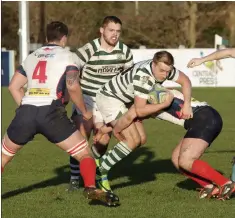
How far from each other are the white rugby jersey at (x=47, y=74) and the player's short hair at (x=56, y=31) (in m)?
0.11

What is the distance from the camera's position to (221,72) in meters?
38.2

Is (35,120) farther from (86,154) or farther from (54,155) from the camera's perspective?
(54,155)

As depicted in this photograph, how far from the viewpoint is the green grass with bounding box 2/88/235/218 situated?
332 inches

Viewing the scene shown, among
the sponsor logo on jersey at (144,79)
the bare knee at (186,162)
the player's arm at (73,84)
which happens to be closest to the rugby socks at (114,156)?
the bare knee at (186,162)

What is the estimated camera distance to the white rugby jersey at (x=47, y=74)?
8.59m

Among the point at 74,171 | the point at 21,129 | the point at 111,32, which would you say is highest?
the point at 111,32

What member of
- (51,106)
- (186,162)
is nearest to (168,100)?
(186,162)

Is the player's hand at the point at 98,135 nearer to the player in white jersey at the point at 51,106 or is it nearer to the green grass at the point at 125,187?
the green grass at the point at 125,187

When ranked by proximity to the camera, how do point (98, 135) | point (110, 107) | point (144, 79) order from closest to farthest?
point (144, 79) < point (110, 107) < point (98, 135)

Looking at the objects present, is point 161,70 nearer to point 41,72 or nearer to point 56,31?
point 56,31

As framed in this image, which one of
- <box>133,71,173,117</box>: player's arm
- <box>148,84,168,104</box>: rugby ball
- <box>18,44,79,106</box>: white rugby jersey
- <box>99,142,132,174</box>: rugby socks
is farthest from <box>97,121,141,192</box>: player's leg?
<box>18,44,79,106</box>: white rugby jersey

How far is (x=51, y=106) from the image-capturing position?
861 cm

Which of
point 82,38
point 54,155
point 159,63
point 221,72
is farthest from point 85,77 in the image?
point 82,38

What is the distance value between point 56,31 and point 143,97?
1.14 meters
